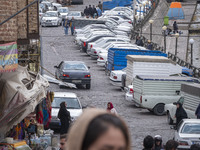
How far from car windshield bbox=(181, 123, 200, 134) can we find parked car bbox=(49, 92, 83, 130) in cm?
388

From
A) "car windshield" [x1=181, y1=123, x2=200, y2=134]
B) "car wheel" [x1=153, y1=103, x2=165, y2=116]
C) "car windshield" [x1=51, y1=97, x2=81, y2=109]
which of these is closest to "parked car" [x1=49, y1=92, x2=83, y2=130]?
"car windshield" [x1=51, y1=97, x2=81, y2=109]

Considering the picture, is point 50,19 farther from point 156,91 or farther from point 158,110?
point 158,110

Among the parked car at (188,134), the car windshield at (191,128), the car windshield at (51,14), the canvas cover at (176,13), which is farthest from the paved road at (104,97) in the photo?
the canvas cover at (176,13)

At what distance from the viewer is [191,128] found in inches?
644

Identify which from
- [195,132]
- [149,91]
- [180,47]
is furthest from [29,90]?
[180,47]

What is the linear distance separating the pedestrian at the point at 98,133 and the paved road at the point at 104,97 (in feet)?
48.1

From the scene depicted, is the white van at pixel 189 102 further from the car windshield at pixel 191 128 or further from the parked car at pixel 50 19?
the parked car at pixel 50 19

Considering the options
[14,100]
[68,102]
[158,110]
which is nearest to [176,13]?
[158,110]

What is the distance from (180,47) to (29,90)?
3825 cm

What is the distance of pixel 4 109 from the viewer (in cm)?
1250

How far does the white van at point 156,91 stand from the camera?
23.7 m

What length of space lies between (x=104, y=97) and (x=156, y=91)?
416 centimetres

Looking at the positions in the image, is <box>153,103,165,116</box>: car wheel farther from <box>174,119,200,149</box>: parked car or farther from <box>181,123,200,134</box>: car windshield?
<box>181,123,200,134</box>: car windshield

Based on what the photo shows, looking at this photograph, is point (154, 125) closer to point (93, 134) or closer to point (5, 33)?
point (5, 33)
